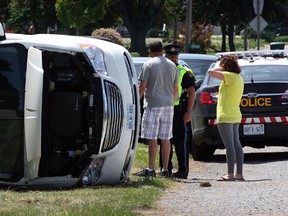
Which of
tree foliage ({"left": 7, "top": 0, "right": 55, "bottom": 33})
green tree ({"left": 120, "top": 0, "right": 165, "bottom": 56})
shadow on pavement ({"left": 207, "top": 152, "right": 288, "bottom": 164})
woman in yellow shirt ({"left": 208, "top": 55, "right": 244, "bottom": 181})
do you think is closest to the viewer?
woman in yellow shirt ({"left": 208, "top": 55, "right": 244, "bottom": 181})

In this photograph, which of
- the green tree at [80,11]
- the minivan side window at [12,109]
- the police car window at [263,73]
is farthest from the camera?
the green tree at [80,11]

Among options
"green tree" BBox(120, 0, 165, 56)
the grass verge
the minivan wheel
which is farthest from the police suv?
"green tree" BBox(120, 0, 165, 56)

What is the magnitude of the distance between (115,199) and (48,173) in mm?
1458

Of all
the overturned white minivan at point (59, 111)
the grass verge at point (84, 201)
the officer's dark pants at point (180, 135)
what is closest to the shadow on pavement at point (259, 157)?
the officer's dark pants at point (180, 135)

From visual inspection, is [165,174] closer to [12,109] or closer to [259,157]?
[12,109]

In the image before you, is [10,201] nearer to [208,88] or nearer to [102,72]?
[102,72]

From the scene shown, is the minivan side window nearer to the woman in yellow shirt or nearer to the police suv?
the woman in yellow shirt

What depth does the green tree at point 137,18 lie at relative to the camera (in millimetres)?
68312

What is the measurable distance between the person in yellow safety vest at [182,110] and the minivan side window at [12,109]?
3.34m

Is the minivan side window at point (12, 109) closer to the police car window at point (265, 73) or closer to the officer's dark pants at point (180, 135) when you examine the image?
the officer's dark pants at point (180, 135)

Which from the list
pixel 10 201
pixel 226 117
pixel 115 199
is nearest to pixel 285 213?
pixel 115 199

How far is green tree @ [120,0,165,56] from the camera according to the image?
6831 centimetres

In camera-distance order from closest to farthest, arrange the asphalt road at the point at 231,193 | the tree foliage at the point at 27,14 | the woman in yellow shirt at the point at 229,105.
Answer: the asphalt road at the point at 231,193, the woman in yellow shirt at the point at 229,105, the tree foliage at the point at 27,14

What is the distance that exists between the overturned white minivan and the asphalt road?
0.96 metres
